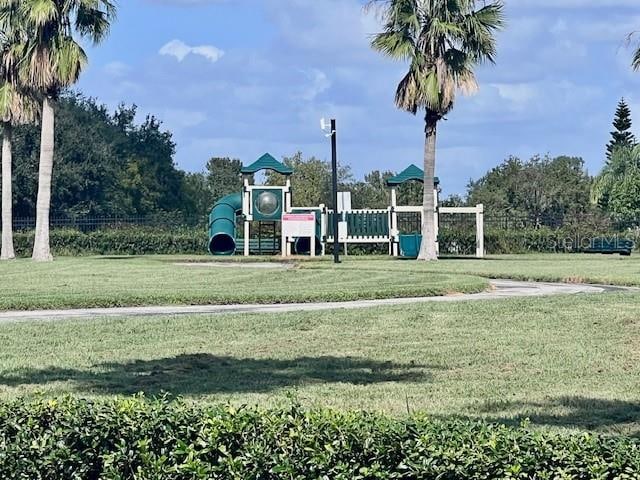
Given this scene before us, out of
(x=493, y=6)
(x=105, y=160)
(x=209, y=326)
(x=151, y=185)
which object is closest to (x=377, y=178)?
(x=151, y=185)

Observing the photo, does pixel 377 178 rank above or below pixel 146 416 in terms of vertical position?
above

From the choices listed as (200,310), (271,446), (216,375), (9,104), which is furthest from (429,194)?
(271,446)

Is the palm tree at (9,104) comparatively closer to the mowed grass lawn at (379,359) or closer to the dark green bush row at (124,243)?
the dark green bush row at (124,243)

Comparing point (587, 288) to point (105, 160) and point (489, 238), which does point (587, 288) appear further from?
point (105, 160)

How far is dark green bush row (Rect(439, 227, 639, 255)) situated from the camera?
48938 millimetres

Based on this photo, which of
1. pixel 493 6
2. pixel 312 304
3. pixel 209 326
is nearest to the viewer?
pixel 209 326

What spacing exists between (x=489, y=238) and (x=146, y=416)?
4478 centimetres

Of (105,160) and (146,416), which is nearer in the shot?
(146,416)

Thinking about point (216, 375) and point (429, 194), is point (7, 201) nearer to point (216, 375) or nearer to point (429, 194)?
point (429, 194)

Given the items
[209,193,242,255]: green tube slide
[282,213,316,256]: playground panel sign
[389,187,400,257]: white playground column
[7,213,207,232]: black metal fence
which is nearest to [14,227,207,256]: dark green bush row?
[209,193,242,255]: green tube slide

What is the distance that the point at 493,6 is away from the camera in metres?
36.9

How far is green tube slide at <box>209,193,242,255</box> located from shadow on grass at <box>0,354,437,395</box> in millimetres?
35450

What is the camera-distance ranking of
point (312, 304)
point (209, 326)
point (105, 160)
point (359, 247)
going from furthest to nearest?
point (105, 160), point (359, 247), point (312, 304), point (209, 326)

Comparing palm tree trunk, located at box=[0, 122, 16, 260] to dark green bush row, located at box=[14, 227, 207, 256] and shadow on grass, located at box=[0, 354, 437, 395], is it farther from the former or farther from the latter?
shadow on grass, located at box=[0, 354, 437, 395]
